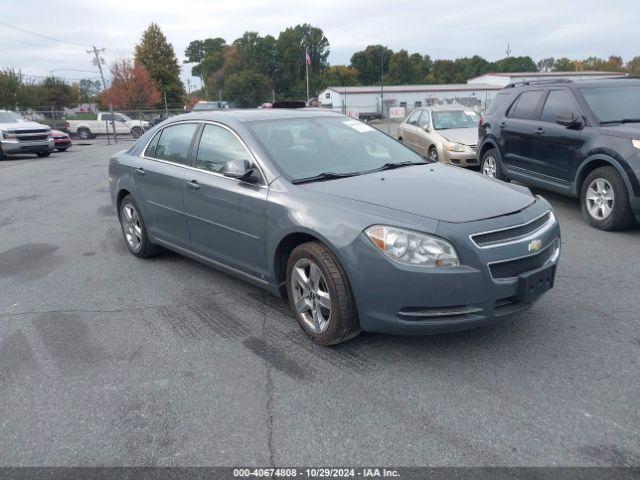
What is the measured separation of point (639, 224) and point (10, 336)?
6.92 meters

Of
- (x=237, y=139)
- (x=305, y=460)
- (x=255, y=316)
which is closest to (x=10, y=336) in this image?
(x=255, y=316)

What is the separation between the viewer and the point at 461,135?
11633 millimetres

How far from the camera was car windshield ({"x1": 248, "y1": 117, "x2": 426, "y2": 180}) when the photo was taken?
4.38m

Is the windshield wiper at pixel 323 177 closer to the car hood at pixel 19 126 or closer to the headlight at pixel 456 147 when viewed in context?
the headlight at pixel 456 147

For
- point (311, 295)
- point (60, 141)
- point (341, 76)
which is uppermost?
point (341, 76)

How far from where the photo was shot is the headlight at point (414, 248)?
3.33m

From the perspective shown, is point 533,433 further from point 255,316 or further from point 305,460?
point 255,316

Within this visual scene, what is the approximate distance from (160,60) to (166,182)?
70551 millimetres

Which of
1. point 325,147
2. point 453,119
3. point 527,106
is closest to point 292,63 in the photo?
point 453,119

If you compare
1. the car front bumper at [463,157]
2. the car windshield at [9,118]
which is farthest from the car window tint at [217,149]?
the car windshield at [9,118]

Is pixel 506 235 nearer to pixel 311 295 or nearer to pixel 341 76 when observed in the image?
pixel 311 295

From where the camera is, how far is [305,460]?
8.97ft

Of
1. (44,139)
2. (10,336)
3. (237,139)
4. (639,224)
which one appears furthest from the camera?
(44,139)

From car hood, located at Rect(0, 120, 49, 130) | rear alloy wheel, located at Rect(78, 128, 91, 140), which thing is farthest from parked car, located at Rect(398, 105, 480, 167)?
rear alloy wheel, located at Rect(78, 128, 91, 140)
